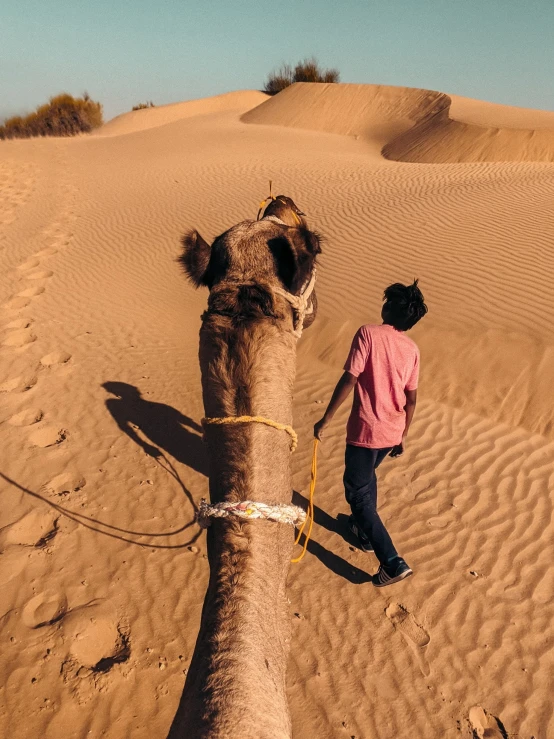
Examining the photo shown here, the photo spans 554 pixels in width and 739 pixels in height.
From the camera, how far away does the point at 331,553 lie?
430 cm

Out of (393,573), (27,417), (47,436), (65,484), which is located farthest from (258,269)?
(27,417)

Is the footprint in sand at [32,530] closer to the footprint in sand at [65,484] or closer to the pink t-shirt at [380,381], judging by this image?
the footprint in sand at [65,484]

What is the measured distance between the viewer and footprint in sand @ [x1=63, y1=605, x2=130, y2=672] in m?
3.32

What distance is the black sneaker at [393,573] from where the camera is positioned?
3605mm

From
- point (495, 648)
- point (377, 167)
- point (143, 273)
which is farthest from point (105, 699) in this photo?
point (377, 167)

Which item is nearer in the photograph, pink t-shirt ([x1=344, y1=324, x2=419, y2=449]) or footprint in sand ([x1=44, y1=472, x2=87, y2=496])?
pink t-shirt ([x1=344, y1=324, x2=419, y2=449])

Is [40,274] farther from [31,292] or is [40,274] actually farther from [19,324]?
[19,324]

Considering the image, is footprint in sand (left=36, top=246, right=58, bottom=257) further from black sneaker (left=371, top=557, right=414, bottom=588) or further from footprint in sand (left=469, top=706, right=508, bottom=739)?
footprint in sand (left=469, top=706, right=508, bottom=739)

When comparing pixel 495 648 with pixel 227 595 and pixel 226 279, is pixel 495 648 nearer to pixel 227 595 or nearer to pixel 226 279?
pixel 227 595

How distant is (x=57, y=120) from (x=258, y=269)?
140 ft

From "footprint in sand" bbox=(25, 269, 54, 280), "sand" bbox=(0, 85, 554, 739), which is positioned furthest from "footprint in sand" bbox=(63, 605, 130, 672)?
"footprint in sand" bbox=(25, 269, 54, 280)

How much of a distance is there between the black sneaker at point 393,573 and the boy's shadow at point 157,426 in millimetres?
2165

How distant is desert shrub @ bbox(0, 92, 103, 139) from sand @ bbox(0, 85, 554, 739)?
2846 centimetres

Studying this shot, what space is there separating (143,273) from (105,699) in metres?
9.46
